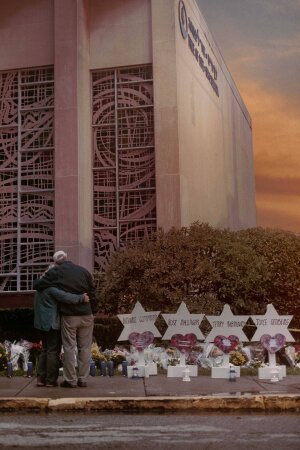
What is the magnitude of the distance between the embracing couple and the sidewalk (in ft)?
0.81

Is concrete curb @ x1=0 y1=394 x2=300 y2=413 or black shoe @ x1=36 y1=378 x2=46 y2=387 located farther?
black shoe @ x1=36 y1=378 x2=46 y2=387

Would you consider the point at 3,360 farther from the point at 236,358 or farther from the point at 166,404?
the point at 166,404

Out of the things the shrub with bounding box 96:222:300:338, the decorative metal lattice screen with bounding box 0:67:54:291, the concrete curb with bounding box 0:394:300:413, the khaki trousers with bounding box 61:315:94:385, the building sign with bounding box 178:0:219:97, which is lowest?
the concrete curb with bounding box 0:394:300:413

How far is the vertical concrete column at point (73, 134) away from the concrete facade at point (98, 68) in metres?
0.03

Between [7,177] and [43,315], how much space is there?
15812 millimetres

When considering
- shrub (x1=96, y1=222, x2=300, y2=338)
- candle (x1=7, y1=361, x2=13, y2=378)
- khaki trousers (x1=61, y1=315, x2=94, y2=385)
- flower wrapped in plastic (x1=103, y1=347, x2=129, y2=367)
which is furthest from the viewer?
shrub (x1=96, y1=222, x2=300, y2=338)

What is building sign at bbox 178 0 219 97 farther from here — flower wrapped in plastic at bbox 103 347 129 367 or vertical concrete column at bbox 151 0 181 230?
flower wrapped in plastic at bbox 103 347 129 367

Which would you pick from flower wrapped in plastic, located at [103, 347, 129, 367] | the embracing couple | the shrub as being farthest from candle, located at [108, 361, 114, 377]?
the shrub

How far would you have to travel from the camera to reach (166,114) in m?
23.4

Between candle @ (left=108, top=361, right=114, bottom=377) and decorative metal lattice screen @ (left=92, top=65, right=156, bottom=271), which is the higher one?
decorative metal lattice screen @ (left=92, top=65, right=156, bottom=271)

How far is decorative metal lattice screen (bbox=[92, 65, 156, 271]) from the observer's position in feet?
77.8

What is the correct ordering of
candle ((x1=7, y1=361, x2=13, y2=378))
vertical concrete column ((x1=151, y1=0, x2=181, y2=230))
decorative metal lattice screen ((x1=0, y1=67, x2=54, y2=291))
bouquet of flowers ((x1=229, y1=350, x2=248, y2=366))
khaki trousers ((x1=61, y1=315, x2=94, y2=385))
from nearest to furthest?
khaki trousers ((x1=61, y1=315, x2=94, y2=385)), candle ((x1=7, y1=361, x2=13, y2=378)), bouquet of flowers ((x1=229, y1=350, x2=248, y2=366)), vertical concrete column ((x1=151, y1=0, x2=181, y2=230)), decorative metal lattice screen ((x1=0, y1=67, x2=54, y2=291))

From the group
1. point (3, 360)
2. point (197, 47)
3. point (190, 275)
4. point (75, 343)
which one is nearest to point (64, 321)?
point (75, 343)

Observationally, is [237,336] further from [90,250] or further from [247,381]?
[90,250]
